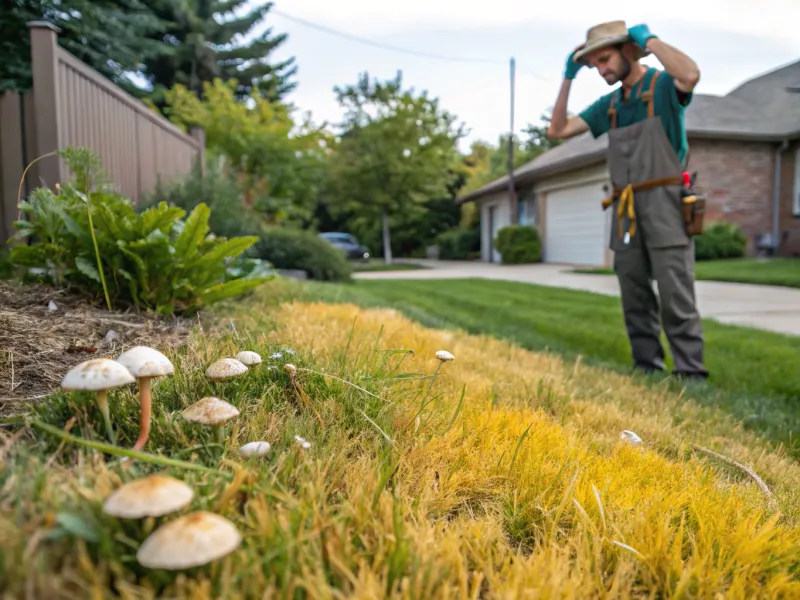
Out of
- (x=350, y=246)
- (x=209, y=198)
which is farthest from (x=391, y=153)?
(x=209, y=198)

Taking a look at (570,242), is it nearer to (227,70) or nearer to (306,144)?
(306,144)

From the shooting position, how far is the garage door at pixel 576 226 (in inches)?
592

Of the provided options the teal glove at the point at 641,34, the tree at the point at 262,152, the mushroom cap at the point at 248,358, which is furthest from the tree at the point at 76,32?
the mushroom cap at the point at 248,358

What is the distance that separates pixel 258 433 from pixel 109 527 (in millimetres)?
528

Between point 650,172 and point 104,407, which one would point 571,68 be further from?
point 104,407

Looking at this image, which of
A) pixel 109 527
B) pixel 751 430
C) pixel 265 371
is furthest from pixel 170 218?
pixel 751 430

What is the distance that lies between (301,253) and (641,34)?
21.6 feet

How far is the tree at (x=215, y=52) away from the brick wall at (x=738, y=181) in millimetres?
15731

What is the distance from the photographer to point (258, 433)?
1369 mm

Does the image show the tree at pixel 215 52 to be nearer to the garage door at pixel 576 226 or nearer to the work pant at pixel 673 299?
the garage door at pixel 576 226

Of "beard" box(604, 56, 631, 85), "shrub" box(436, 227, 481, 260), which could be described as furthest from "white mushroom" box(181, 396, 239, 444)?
"shrub" box(436, 227, 481, 260)

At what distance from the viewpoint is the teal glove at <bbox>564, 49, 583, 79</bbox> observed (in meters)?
3.63

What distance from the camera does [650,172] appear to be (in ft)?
11.3

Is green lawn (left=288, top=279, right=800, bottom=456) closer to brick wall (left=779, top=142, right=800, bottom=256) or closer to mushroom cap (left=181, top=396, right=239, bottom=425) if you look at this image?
mushroom cap (left=181, top=396, right=239, bottom=425)
